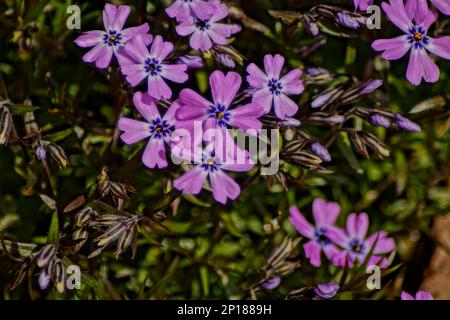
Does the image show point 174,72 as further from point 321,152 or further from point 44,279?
point 44,279

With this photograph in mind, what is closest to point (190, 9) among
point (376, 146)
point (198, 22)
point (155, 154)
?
point (198, 22)

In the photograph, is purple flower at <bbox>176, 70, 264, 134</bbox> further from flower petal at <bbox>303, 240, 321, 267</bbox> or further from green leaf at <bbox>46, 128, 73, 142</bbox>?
flower petal at <bbox>303, 240, 321, 267</bbox>

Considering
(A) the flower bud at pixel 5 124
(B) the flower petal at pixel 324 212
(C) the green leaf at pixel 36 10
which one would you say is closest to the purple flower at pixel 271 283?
(B) the flower petal at pixel 324 212

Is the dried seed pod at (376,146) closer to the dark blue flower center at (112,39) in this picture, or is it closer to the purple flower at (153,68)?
the purple flower at (153,68)

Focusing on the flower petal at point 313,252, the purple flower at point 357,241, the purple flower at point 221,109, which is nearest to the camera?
the purple flower at point 221,109

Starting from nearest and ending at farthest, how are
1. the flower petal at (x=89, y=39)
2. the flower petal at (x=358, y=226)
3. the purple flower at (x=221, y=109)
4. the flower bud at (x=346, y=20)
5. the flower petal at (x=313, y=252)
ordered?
1. the purple flower at (x=221, y=109)
2. the flower petal at (x=89, y=39)
3. the flower bud at (x=346, y=20)
4. the flower petal at (x=313, y=252)
5. the flower petal at (x=358, y=226)
